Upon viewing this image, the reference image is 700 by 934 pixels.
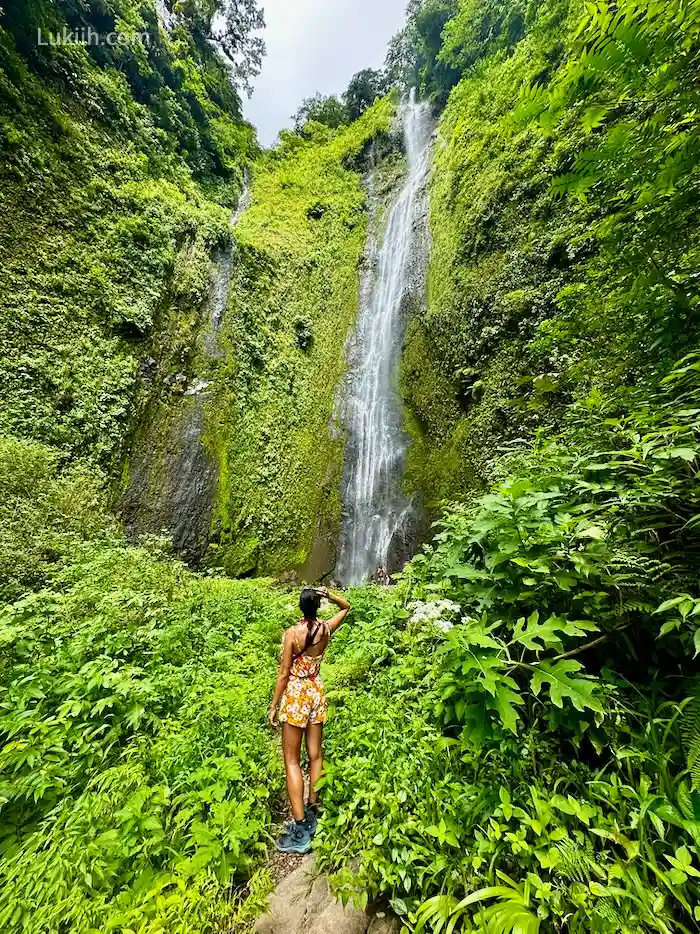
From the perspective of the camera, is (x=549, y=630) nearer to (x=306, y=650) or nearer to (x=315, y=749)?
(x=306, y=650)

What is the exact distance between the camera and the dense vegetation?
5.71 ft

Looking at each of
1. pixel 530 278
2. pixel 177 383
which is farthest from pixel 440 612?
pixel 177 383

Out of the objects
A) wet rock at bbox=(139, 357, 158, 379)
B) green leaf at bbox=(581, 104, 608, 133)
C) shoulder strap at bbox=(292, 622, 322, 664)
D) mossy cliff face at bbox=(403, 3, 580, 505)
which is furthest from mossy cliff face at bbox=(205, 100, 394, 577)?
green leaf at bbox=(581, 104, 608, 133)

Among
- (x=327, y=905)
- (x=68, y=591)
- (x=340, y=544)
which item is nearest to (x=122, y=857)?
(x=327, y=905)

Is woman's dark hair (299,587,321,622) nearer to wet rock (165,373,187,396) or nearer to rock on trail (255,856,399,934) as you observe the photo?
rock on trail (255,856,399,934)

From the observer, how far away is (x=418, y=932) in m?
1.53

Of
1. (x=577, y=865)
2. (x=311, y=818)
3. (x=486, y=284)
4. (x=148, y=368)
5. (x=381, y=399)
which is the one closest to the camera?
(x=577, y=865)

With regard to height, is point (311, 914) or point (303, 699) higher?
point (303, 699)

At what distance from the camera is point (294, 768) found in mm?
2557

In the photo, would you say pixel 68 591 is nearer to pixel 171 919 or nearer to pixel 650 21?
pixel 171 919

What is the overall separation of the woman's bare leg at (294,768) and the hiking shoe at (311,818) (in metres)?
0.05

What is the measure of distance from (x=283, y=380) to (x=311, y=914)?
1081 centimetres

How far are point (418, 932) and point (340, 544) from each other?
8.50m

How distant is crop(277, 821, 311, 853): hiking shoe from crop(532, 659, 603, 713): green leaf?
1700 mm
